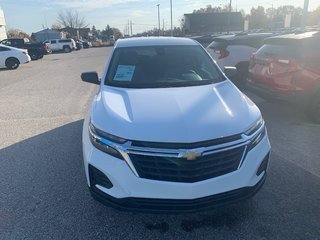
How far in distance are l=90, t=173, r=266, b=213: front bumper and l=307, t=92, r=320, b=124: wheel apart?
11.8 feet

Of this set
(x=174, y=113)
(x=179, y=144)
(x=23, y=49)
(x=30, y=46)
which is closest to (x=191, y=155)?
(x=179, y=144)

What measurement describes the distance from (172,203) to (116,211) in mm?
900

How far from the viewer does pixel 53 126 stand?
6.14 meters

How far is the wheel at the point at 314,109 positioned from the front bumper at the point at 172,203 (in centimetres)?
360

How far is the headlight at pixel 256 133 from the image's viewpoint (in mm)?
2676

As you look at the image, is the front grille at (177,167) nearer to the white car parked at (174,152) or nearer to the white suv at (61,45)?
the white car parked at (174,152)

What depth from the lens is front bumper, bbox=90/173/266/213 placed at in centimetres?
247

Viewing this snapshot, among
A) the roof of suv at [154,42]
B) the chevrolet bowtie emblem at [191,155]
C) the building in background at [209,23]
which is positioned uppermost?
the roof of suv at [154,42]

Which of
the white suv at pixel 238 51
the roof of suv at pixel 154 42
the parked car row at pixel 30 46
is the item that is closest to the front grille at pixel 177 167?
the roof of suv at pixel 154 42

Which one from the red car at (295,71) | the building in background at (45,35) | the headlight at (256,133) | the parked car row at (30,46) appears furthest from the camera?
the building in background at (45,35)

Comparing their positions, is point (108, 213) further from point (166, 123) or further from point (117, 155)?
point (166, 123)

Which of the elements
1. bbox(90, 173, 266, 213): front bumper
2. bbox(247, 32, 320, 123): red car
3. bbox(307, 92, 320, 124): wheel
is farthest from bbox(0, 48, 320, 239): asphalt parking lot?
bbox(247, 32, 320, 123): red car

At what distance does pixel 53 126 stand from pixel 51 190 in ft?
9.15

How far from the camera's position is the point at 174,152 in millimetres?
2406
